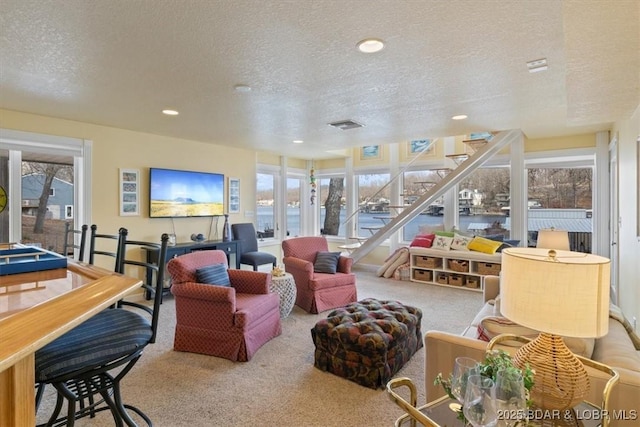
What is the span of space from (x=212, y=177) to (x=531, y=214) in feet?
17.7

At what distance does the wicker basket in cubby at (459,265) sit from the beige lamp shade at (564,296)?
4.46m

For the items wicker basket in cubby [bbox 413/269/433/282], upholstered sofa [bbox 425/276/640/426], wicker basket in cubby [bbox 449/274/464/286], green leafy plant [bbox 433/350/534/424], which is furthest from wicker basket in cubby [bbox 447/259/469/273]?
green leafy plant [bbox 433/350/534/424]

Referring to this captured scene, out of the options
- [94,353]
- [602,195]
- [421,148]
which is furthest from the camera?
[421,148]

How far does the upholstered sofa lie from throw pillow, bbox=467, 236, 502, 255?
10.3 feet

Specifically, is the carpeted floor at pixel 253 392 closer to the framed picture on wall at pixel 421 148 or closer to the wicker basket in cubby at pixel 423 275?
the wicker basket in cubby at pixel 423 275

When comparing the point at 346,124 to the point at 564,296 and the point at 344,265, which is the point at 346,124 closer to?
the point at 344,265

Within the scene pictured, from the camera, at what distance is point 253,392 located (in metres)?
2.46

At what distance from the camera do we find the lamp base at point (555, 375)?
4.06 feet

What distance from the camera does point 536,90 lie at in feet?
10.2

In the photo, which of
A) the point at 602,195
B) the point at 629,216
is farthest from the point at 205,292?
the point at 602,195

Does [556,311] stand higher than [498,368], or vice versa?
[556,311]

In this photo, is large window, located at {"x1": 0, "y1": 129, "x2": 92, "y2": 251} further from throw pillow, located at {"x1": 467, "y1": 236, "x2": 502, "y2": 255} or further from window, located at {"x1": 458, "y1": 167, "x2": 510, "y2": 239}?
window, located at {"x1": 458, "y1": 167, "x2": 510, "y2": 239}

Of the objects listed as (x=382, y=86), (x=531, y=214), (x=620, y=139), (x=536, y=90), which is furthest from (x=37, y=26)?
(x=531, y=214)

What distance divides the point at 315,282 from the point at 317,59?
8.54ft
